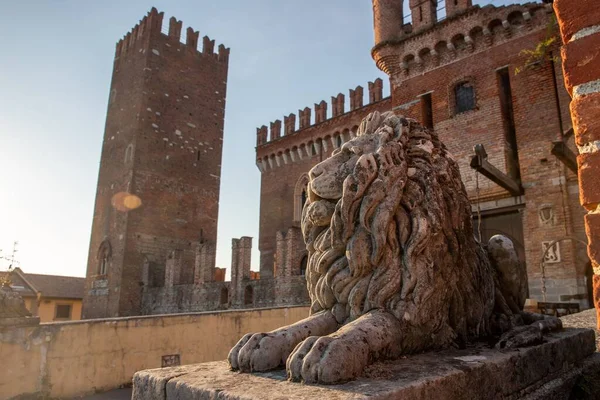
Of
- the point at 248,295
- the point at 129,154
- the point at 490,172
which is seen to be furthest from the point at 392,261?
the point at 129,154

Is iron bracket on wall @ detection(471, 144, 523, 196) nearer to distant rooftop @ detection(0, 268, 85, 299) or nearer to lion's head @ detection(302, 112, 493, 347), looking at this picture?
lion's head @ detection(302, 112, 493, 347)

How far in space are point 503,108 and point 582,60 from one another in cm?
1115

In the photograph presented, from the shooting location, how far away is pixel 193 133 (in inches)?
951

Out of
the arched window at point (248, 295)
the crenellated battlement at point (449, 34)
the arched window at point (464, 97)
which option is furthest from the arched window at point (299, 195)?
the arched window at point (464, 97)

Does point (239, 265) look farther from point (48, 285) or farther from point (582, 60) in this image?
point (48, 285)

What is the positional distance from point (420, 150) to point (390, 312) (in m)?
0.97

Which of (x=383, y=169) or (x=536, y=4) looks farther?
(x=536, y=4)

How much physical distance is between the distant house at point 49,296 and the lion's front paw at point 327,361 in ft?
104

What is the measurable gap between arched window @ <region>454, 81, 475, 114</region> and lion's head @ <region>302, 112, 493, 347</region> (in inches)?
424

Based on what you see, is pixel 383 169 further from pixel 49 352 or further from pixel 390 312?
pixel 49 352

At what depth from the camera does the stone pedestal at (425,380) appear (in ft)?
4.42

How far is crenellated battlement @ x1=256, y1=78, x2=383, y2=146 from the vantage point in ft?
70.3

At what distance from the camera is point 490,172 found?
8.74 meters

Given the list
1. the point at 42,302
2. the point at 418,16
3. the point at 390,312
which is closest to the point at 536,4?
the point at 418,16
